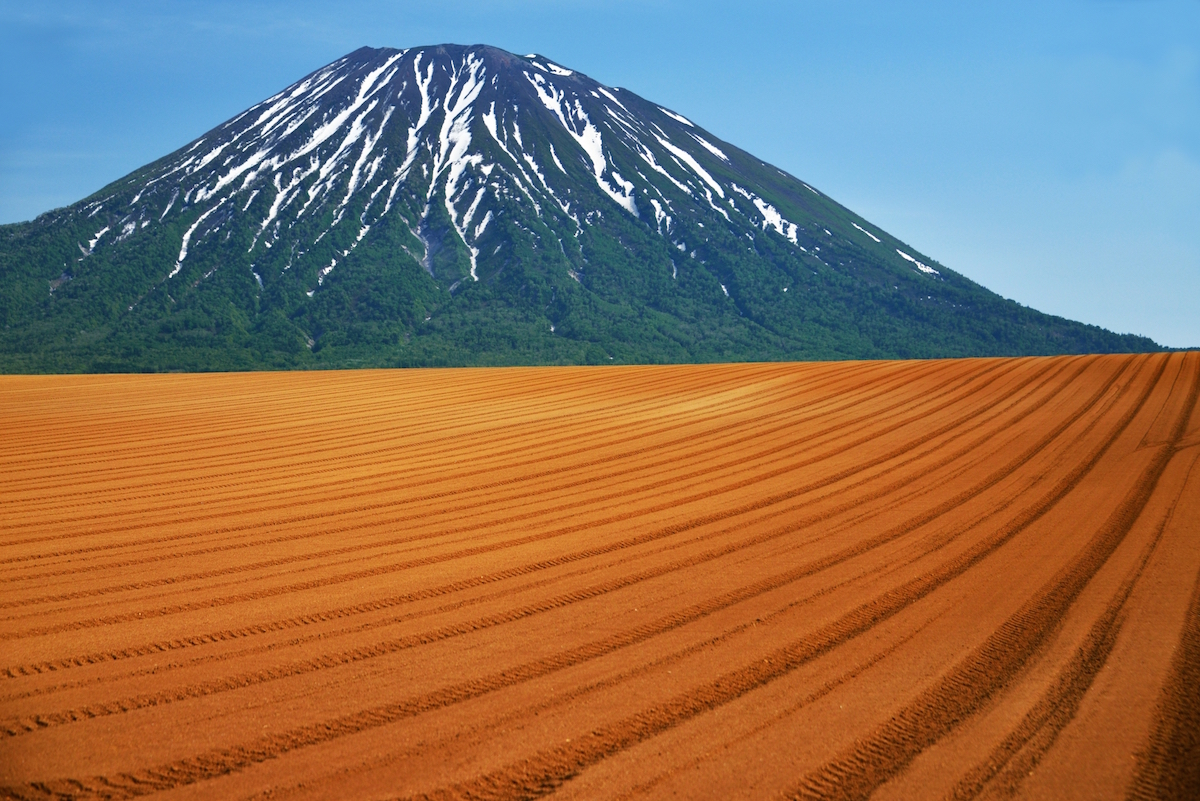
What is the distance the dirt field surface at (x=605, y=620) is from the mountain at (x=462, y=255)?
6733cm

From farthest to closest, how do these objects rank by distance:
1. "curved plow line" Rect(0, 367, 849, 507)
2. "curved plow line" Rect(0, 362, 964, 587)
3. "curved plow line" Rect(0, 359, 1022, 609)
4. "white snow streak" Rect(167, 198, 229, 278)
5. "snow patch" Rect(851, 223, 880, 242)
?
"snow patch" Rect(851, 223, 880, 242)
"white snow streak" Rect(167, 198, 229, 278)
"curved plow line" Rect(0, 367, 849, 507)
"curved plow line" Rect(0, 362, 964, 587)
"curved plow line" Rect(0, 359, 1022, 609)

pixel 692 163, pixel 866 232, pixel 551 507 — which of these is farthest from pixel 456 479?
pixel 866 232

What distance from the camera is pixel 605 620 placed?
5.65 m

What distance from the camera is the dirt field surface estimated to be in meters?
3.85

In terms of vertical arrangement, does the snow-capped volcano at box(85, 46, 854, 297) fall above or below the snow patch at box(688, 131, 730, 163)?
below

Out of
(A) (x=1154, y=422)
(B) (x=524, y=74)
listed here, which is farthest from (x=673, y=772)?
(B) (x=524, y=74)

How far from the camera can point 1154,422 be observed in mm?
13805

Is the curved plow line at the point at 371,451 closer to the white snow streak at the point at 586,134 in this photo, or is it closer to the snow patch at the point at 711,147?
the white snow streak at the point at 586,134

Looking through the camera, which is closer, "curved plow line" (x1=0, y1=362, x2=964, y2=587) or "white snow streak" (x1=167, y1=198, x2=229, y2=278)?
"curved plow line" (x1=0, y1=362, x2=964, y2=587)

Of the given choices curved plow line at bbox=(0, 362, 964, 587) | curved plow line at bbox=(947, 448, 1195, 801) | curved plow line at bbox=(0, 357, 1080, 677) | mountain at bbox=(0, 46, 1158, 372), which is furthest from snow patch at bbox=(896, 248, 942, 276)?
curved plow line at bbox=(947, 448, 1195, 801)

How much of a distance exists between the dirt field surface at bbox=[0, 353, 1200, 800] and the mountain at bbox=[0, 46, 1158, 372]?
67.3 m

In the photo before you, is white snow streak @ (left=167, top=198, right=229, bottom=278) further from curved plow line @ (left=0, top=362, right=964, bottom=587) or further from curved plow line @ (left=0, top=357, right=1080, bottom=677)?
curved plow line @ (left=0, top=357, right=1080, bottom=677)

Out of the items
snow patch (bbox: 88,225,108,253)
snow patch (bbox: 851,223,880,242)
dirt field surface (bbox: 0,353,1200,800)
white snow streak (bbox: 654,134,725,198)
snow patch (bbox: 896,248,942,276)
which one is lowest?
dirt field surface (bbox: 0,353,1200,800)

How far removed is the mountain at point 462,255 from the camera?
83688 millimetres
